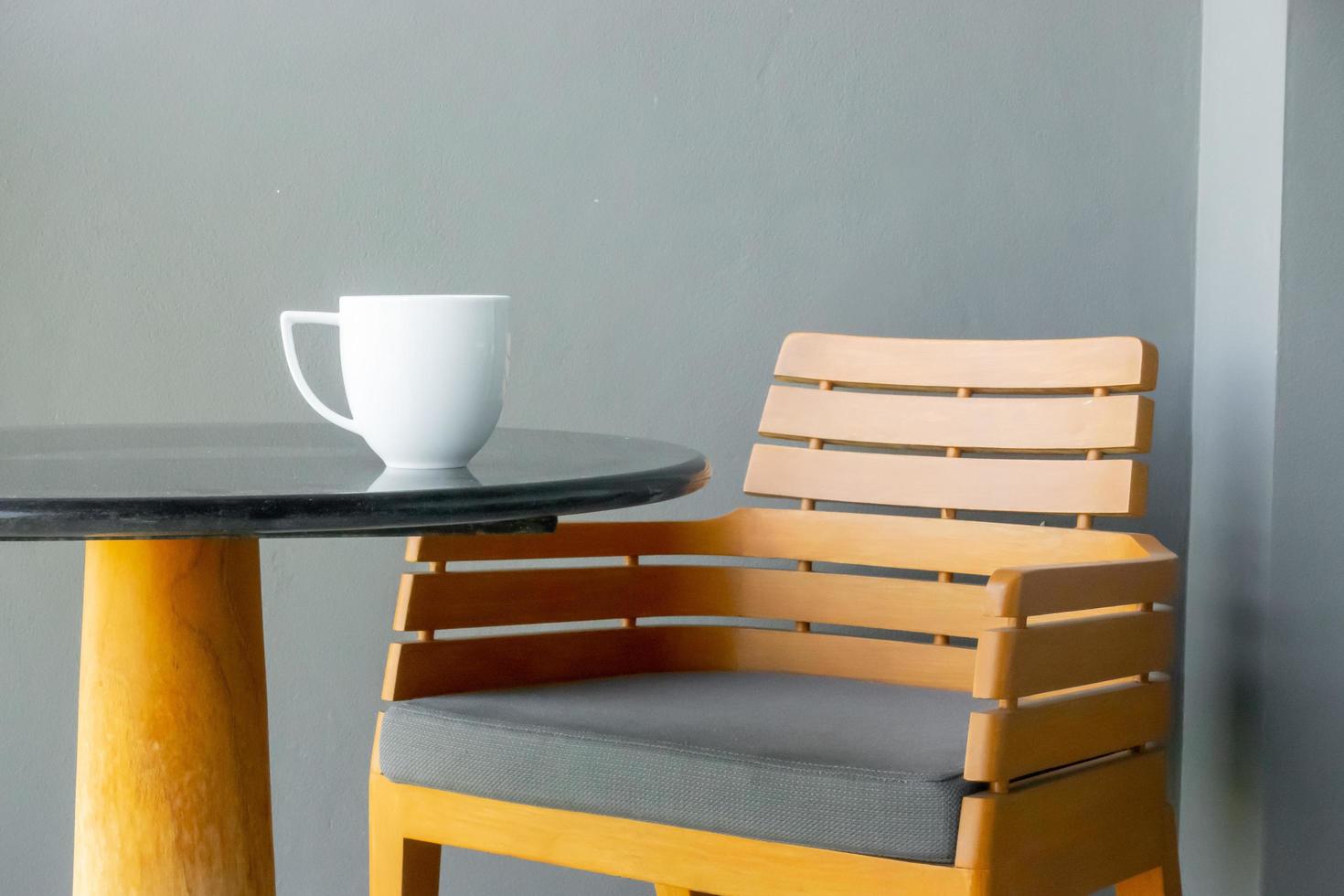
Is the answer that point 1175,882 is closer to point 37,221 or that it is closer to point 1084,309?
point 1084,309

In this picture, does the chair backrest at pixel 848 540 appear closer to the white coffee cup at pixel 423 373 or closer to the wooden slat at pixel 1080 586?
the wooden slat at pixel 1080 586

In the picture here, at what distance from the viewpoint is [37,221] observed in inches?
73.8

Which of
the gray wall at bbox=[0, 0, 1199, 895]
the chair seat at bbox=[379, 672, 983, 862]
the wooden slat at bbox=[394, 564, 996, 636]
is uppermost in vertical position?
the gray wall at bbox=[0, 0, 1199, 895]

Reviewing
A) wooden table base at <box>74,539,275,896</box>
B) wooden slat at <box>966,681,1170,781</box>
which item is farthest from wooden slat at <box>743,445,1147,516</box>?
wooden table base at <box>74,539,275,896</box>

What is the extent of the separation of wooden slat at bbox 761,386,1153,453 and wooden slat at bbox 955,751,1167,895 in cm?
33

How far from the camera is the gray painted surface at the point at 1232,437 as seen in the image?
5.20 ft

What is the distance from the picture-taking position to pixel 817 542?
1580 millimetres

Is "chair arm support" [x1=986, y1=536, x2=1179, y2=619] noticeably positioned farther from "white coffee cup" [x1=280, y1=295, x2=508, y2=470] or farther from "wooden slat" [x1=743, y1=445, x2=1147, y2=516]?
"white coffee cup" [x1=280, y1=295, x2=508, y2=470]

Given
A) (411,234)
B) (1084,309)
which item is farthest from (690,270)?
(1084,309)

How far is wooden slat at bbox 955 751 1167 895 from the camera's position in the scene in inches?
42.1

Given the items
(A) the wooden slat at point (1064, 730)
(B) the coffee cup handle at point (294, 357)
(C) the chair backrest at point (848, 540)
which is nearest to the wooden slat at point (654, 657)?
(C) the chair backrest at point (848, 540)

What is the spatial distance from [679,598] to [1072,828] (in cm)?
54

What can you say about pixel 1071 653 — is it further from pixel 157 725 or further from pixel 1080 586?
pixel 157 725

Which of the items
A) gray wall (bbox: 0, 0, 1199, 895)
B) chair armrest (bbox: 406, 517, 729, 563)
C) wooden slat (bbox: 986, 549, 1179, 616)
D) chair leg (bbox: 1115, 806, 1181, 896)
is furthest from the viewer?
gray wall (bbox: 0, 0, 1199, 895)
